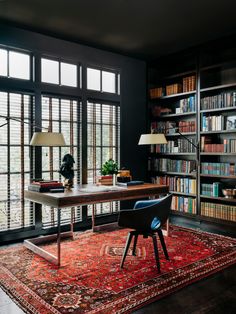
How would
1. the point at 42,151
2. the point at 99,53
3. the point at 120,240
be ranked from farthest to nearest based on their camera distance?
the point at 99,53 → the point at 42,151 → the point at 120,240

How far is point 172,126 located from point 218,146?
105 cm

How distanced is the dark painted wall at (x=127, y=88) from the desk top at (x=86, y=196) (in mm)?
1568

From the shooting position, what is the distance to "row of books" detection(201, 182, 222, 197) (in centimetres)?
495

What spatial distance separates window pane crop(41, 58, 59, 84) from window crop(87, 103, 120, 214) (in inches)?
28.2

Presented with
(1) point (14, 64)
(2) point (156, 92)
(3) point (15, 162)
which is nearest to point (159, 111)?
(2) point (156, 92)

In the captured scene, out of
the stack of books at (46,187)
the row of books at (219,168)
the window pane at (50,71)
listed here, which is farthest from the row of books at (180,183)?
the window pane at (50,71)

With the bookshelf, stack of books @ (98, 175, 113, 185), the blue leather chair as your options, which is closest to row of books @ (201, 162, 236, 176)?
the bookshelf

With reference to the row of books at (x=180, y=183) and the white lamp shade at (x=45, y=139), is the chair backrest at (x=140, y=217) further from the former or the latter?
the row of books at (x=180, y=183)

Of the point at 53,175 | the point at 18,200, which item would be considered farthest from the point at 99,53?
the point at 18,200

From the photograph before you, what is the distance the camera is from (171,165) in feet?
18.6

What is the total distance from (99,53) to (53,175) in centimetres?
222

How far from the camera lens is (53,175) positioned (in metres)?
4.81

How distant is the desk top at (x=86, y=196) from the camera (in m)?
3.41

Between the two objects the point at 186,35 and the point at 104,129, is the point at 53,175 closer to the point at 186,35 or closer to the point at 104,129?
the point at 104,129
